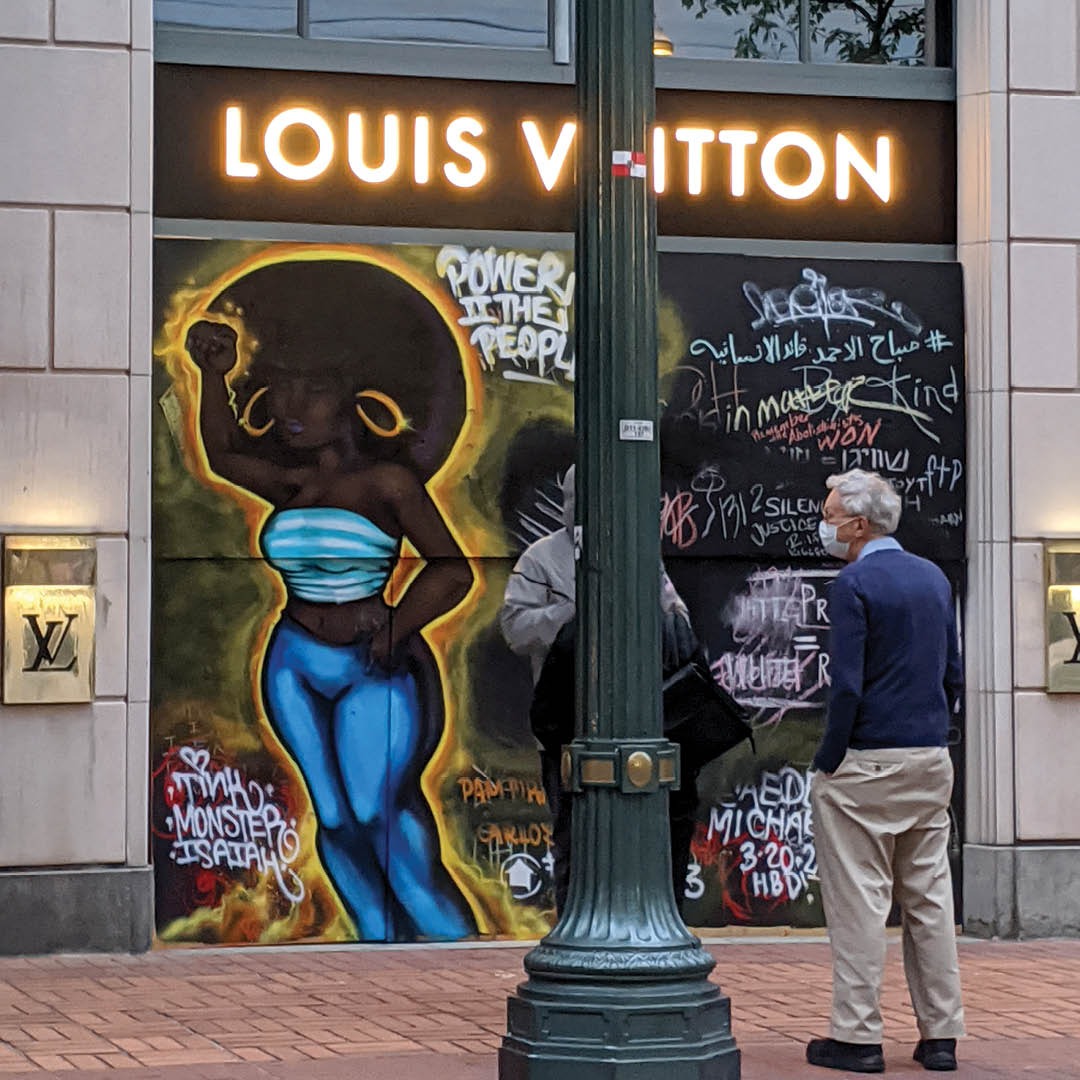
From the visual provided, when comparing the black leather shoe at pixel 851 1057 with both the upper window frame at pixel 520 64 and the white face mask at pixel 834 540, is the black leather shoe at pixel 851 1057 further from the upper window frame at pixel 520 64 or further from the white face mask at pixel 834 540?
the upper window frame at pixel 520 64

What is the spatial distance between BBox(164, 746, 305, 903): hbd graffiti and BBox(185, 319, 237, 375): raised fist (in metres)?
1.70

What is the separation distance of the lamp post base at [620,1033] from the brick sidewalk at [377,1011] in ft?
2.07

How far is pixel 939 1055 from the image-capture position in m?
7.07

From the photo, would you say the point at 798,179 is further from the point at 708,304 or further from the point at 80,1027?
the point at 80,1027

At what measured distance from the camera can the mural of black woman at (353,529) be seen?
32.1ft

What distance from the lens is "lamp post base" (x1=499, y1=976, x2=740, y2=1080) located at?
615 centimetres

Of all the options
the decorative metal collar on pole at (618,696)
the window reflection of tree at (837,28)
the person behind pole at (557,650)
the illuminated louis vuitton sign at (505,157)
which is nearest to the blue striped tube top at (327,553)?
the illuminated louis vuitton sign at (505,157)

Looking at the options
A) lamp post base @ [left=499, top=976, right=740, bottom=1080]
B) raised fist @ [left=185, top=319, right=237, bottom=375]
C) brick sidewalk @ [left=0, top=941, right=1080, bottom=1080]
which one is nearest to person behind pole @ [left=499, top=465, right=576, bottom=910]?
brick sidewalk @ [left=0, top=941, right=1080, bottom=1080]

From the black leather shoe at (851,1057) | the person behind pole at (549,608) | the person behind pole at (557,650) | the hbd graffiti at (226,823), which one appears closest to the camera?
the black leather shoe at (851,1057)

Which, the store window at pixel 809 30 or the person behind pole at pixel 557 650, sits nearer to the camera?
the person behind pole at pixel 557 650

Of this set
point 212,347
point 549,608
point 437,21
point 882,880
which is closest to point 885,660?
point 882,880

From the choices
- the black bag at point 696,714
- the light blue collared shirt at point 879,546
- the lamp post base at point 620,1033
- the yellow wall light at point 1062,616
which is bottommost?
the lamp post base at point 620,1033

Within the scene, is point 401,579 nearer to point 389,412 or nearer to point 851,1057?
point 389,412

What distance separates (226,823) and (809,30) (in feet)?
15.6
